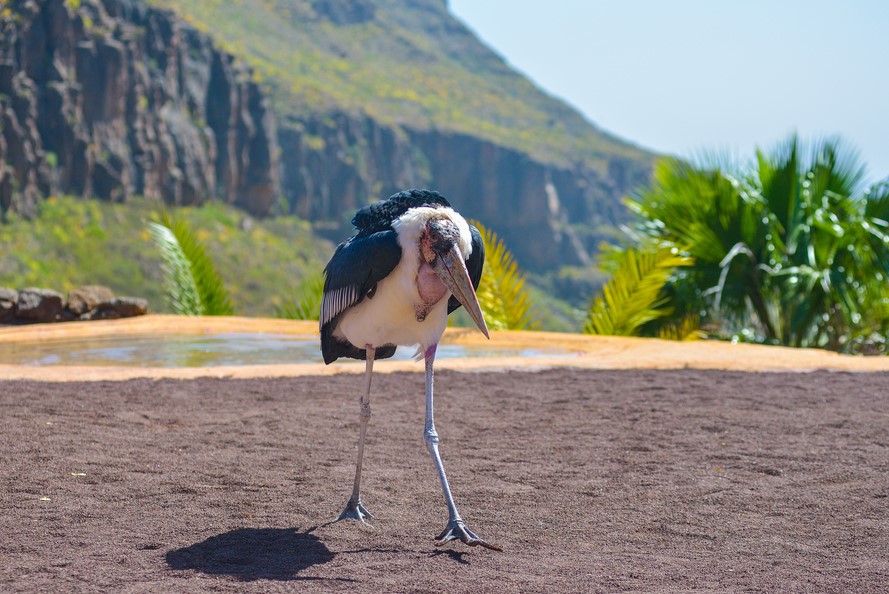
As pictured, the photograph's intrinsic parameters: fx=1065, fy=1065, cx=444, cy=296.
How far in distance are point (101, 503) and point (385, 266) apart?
1742mm

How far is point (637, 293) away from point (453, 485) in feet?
25.0

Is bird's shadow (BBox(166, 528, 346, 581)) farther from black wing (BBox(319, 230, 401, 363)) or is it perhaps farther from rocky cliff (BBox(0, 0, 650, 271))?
rocky cliff (BBox(0, 0, 650, 271))

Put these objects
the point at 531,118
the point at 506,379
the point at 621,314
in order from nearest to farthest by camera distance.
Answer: the point at 506,379 < the point at 621,314 < the point at 531,118

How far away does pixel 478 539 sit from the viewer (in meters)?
4.43

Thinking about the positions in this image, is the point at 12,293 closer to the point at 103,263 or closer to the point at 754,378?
the point at 754,378

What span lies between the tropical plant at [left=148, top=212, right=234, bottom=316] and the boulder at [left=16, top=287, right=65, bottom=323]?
177cm

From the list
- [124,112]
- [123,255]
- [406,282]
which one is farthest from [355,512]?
[124,112]

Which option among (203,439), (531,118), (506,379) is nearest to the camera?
(203,439)

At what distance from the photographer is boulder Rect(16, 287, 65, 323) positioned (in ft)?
44.5

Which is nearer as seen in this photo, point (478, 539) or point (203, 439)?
point (478, 539)

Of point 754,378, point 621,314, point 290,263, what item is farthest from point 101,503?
point 290,263

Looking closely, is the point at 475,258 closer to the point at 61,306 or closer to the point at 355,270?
the point at 355,270

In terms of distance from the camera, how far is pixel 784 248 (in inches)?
521

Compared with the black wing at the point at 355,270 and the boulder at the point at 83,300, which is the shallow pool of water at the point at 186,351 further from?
the black wing at the point at 355,270
